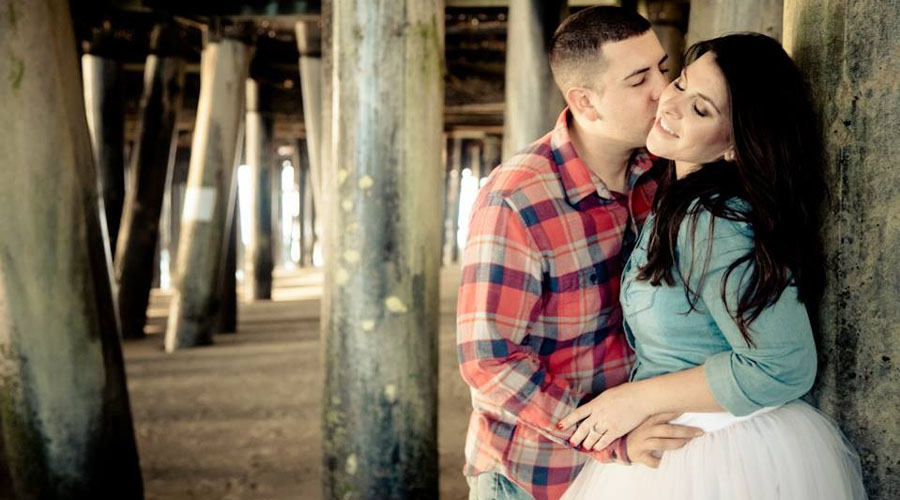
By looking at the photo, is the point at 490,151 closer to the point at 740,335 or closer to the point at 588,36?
the point at 588,36

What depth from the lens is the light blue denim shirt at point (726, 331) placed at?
5.23 ft

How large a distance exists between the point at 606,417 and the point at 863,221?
24.4 inches

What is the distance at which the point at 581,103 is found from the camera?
2139 millimetres

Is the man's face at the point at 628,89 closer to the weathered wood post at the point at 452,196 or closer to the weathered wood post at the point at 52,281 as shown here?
the weathered wood post at the point at 52,281

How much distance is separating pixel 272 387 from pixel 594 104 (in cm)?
565

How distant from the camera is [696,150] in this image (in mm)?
1749

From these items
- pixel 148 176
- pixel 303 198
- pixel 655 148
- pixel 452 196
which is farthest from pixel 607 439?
pixel 452 196

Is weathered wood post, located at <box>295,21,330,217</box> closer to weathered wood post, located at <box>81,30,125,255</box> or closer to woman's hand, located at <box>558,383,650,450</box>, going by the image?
weathered wood post, located at <box>81,30,125,255</box>

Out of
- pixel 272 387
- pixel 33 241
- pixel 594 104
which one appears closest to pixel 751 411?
pixel 594 104

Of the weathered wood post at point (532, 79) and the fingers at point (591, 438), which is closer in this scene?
the fingers at point (591, 438)

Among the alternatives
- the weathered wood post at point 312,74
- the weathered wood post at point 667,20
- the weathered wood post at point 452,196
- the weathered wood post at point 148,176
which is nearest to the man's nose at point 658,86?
the weathered wood post at point 667,20

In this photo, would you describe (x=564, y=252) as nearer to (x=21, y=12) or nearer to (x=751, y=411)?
(x=751, y=411)

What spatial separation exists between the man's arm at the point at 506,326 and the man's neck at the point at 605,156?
1.02 feet

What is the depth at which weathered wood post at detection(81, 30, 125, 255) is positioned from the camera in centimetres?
1016
